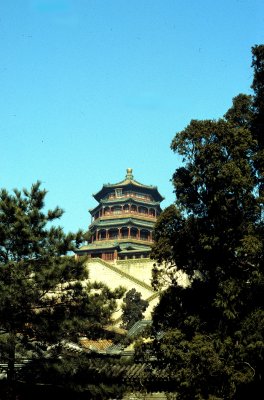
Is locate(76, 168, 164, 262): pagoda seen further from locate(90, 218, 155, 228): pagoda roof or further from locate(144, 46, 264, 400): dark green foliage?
locate(144, 46, 264, 400): dark green foliage

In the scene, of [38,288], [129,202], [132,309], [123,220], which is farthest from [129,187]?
[38,288]

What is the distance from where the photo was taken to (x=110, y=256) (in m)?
43.4

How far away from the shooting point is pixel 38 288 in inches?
471

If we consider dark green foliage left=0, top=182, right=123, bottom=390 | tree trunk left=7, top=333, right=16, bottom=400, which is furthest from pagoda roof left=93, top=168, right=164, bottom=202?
tree trunk left=7, top=333, right=16, bottom=400

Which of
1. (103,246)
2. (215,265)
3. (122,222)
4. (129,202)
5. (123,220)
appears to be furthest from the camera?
(129,202)

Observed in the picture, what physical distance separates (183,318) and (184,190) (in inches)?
129

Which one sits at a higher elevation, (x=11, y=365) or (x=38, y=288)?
(x=38, y=288)

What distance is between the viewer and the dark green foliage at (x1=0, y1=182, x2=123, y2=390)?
1177 cm

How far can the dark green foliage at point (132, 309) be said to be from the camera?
29.7 meters

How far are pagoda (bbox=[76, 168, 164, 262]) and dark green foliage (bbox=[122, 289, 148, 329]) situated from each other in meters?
10.8

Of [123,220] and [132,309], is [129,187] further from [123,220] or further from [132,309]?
[132,309]

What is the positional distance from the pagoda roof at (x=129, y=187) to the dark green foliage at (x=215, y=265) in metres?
35.2

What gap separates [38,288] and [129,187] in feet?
120

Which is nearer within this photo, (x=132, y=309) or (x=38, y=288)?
(x=38, y=288)
